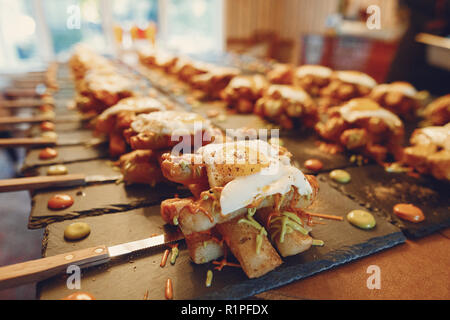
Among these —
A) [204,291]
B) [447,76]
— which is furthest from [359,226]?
[447,76]

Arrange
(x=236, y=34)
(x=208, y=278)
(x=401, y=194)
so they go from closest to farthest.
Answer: (x=208, y=278)
(x=401, y=194)
(x=236, y=34)

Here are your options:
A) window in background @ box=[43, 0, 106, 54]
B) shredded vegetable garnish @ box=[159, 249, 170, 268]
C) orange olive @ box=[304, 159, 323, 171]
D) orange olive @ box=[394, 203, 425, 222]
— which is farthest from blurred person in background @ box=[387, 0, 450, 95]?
window in background @ box=[43, 0, 106, 54]

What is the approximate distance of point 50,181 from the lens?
2592mm

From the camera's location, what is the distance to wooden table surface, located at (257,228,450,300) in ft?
5.57

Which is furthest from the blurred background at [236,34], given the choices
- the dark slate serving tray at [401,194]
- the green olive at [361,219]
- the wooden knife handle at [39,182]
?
the dark slate serving tray at [401,194]

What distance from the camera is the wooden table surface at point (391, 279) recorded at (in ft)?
5.57

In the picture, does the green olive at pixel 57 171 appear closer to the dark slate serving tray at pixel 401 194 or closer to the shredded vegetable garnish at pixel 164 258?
the shredded vegetable garnish at pixel 164 258

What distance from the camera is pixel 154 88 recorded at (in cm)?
600

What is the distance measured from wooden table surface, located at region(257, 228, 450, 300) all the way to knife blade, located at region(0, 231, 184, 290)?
0.79 metres

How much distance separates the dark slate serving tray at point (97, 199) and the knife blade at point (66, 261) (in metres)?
0.53

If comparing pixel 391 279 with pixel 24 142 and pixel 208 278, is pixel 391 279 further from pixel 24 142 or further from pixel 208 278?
pixel 24 142

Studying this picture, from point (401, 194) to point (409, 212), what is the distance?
13.8 inches

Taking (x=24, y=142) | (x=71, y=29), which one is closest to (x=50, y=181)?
(x=24, y=142)

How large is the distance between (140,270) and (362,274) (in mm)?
1366
